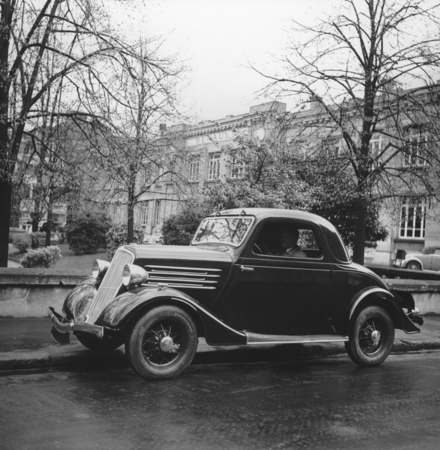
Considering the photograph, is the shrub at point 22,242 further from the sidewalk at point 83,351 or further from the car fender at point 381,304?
the car fender at point 381,304

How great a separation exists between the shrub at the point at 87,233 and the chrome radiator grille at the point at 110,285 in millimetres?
24906

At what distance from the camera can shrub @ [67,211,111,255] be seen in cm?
3127

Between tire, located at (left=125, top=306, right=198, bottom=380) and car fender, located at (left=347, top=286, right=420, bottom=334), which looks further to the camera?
car fender, located at (left=347, top=286, right=420, bottom=334)

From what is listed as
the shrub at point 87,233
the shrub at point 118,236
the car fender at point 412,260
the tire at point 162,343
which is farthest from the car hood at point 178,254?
the shrub at point 87,233

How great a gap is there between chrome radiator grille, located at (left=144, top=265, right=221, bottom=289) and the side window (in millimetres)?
681

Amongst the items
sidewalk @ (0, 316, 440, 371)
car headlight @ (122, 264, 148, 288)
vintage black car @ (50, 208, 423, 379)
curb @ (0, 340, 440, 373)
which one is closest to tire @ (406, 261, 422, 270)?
sidewalk @ (0, 316, 440, 371)

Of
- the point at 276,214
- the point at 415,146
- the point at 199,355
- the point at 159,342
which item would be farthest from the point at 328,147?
the point at 159,342

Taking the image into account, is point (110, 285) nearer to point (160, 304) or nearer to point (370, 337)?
point (160, 304)

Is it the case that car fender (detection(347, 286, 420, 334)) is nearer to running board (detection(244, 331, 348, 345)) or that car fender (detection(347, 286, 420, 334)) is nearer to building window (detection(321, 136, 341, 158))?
running board (detection(244, 331, 348, 345))

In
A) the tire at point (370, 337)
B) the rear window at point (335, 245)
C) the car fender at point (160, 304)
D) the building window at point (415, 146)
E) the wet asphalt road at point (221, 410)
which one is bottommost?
the wet asphalt road at point (221, 410)

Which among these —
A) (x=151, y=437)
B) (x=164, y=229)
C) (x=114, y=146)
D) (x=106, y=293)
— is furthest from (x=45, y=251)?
(x=151, y=437)

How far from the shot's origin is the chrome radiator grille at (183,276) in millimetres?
6391

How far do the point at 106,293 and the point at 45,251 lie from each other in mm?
13080

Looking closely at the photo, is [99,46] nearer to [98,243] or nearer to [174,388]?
[174,388]
